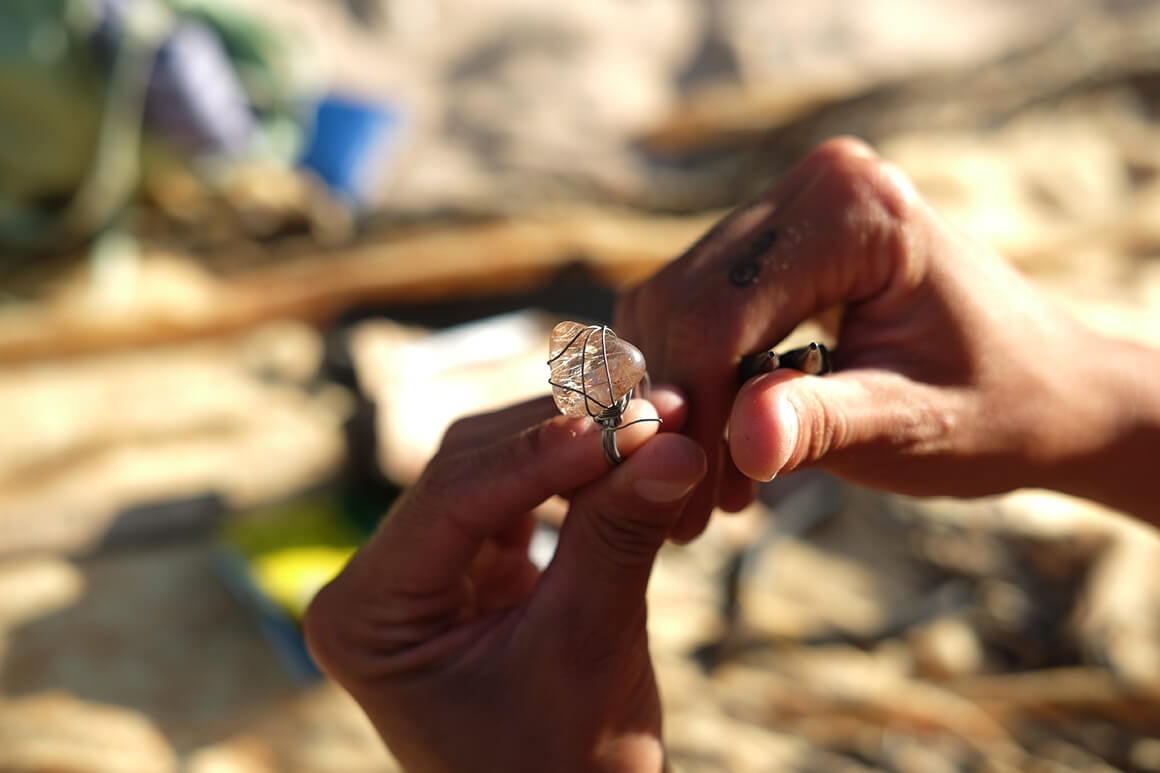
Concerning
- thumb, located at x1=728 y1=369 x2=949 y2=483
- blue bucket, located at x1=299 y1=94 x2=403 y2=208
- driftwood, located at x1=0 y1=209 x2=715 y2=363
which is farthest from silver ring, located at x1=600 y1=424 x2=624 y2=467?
blue bucket, located at x1=299 y1=94 x2=403 y2=208

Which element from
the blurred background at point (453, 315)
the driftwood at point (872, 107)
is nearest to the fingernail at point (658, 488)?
the blurred background at point (453, 315)

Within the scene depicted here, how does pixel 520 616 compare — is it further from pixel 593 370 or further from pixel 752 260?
pixel 752 260

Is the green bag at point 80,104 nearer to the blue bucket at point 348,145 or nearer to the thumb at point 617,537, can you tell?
the blue bucket at point 348,145

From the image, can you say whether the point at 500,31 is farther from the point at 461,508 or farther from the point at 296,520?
the point at 461,508

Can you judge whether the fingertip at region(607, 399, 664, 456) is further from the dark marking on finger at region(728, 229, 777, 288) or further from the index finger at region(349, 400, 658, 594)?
the dark marking on finger at region(728, 229, 777, 288)

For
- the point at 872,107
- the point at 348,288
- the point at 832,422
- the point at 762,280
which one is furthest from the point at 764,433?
the point at 872,107

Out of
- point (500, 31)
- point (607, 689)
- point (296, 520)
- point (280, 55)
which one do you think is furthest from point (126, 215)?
point (607, 689)
